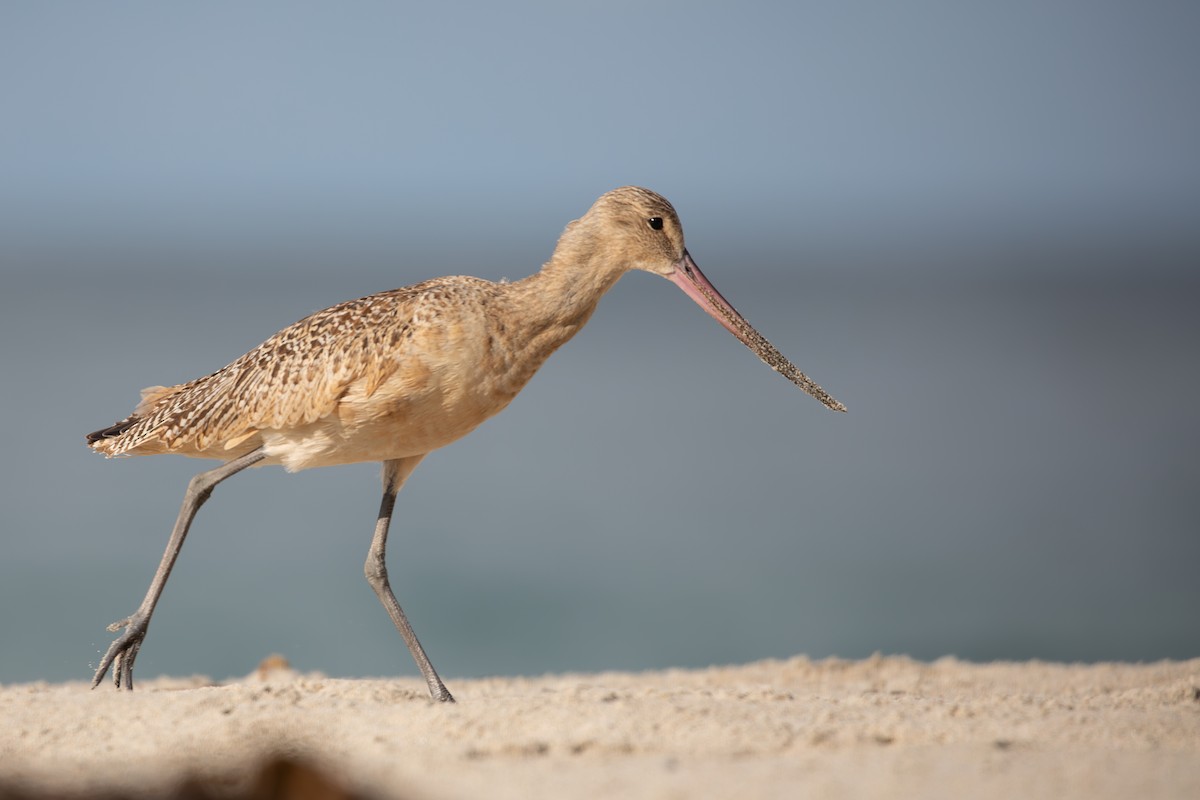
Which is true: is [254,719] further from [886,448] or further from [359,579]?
[886,448]

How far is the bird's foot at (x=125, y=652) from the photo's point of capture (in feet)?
24.3

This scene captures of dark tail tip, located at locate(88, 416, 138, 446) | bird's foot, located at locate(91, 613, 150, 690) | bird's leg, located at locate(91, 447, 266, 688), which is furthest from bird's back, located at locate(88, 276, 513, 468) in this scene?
bird's foot, located at locate(91, 613, 150, 690)

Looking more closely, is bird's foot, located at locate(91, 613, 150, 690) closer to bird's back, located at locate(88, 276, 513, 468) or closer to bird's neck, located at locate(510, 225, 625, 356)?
bird's back, located at locate(88, 276, 513, 468)

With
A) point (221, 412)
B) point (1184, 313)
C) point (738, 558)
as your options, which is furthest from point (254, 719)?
point (1184, 313)

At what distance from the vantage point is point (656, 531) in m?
19.2

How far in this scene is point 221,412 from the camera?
7797mm

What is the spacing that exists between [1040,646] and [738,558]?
4.37 metres

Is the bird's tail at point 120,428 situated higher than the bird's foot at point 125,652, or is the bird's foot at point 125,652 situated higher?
the bird's tail at point 120,428

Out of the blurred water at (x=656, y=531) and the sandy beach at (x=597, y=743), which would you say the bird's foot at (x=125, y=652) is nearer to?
the sandy beach at (x=597, y=743)

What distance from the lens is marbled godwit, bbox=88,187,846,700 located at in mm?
7320

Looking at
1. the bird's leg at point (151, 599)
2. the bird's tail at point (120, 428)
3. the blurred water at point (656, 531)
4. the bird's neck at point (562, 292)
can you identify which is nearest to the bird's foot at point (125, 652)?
the bird's leg at point (151, 599)

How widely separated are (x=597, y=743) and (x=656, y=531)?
535 inches

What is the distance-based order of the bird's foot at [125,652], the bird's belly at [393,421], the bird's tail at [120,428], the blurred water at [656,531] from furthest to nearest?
the blurred water at [656,531] → the bird's tail at [120,428] → the bird's foot at [125,652] → the bird's belly at [393,421]

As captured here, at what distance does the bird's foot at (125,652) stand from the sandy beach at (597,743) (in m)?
0.29
